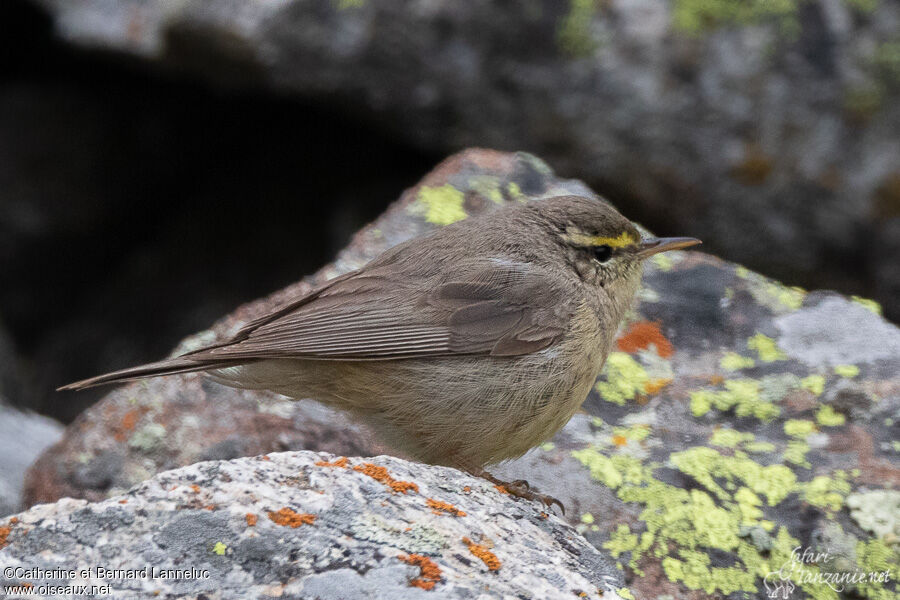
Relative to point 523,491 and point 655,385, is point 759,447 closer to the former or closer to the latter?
point 655,385

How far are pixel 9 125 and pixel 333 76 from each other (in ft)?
10.7

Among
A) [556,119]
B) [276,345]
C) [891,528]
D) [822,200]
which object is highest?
[822,200]

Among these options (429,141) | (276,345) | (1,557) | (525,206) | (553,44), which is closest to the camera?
(1,557)

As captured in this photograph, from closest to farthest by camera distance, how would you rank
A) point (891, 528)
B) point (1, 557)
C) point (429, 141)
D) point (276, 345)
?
point (1, 557)
point (891, 528)
point (276, 345)
point (429, 141)

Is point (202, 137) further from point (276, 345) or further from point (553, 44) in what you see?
point (276, 345)

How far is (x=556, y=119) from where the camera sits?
706cm

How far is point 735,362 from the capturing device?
15.5 feet

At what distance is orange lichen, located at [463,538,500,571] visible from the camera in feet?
8.96

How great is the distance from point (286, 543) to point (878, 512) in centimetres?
250

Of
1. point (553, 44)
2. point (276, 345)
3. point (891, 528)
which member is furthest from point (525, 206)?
point (553, 44)

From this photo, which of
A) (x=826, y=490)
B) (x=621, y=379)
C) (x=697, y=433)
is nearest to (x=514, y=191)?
(x=621, y=379)

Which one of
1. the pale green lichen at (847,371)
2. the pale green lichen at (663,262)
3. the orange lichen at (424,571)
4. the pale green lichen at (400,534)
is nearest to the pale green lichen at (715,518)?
the pale green lichen at (847,371)

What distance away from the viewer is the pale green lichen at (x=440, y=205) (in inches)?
214

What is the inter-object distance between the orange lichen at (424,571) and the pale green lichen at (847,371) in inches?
106
